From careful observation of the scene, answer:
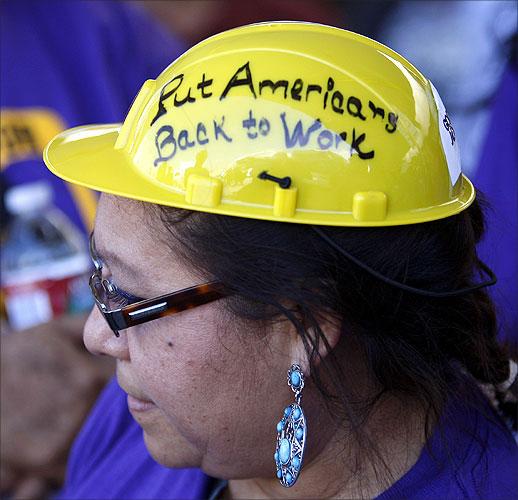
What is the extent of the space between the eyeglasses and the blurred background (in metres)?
0.86

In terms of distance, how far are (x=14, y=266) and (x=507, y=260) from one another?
1614 millimetres

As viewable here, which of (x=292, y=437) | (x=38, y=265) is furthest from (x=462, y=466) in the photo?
(x=38, y=265)

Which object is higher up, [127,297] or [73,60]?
[127,297]

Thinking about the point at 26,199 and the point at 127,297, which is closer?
the point at 127,297

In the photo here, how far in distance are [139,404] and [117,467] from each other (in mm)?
388

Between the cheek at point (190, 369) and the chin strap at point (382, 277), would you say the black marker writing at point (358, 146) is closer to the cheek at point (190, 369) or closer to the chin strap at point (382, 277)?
the chin strap at point (382, 277)

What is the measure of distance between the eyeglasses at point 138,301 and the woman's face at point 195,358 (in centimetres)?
1

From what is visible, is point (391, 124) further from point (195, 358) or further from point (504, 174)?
point (504, 174)

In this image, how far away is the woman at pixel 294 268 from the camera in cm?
113

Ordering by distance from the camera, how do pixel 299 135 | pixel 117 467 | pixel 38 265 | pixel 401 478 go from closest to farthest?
pixel 299 135 < pixel 401 478 < pixel 117 467 < pixel 38 265

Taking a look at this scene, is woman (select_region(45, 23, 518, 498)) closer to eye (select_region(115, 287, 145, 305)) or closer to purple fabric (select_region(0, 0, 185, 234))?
eye (select_region(115, 287, 145, 305))

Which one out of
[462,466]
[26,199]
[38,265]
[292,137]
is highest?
[292,137]

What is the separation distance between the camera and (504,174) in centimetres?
257

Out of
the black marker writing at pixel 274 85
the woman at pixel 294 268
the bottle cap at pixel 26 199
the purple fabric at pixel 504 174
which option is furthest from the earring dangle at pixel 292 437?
the bottle cap at pixel 26 199
